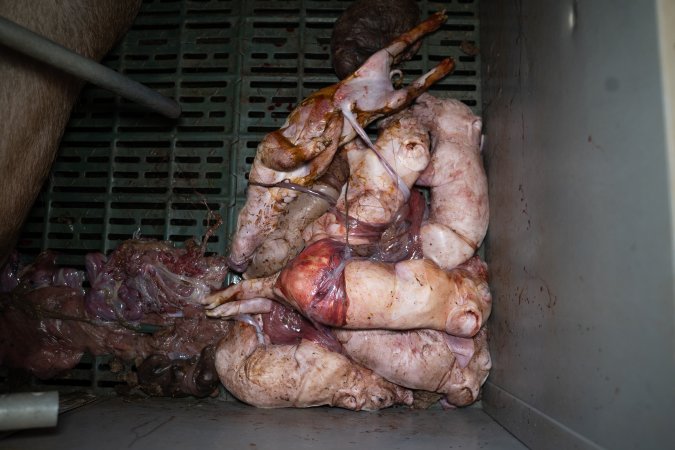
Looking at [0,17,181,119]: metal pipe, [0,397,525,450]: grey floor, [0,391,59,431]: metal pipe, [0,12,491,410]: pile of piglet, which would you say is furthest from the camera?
[0,12,491,410]: pile of piglet

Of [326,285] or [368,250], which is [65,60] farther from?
[368,250]

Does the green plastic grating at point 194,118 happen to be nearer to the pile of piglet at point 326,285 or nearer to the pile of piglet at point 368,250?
the pile of piglet at point 326,285

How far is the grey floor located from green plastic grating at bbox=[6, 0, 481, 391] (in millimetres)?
770

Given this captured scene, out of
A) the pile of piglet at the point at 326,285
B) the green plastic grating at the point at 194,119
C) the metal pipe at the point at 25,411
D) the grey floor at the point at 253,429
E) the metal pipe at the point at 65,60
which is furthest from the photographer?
the green plastic grating at the point at 194,119

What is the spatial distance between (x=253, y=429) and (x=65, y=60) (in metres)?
1.27

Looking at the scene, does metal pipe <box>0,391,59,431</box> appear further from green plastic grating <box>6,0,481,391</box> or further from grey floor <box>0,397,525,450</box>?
green plastic grating <box>6,0,481,391</box>

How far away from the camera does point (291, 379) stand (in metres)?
1.79

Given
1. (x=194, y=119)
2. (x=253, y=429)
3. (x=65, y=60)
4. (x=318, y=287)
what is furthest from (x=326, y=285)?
(x=194, y=119)

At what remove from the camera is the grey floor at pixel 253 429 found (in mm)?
1503

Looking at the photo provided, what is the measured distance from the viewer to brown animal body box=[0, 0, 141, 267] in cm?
154

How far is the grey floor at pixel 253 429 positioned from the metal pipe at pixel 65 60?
1097 millimetres

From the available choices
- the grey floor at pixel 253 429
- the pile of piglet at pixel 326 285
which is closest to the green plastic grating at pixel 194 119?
the pile of piglet at pixel 326 285

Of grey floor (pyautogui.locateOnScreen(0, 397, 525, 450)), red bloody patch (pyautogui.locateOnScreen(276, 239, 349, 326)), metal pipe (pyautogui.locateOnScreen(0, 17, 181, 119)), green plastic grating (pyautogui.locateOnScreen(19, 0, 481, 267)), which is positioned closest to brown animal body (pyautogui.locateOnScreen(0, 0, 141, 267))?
A: metal pipe (pyautogui.locateOnScreen(0, 17, 181, 119))

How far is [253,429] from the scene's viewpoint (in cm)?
165
